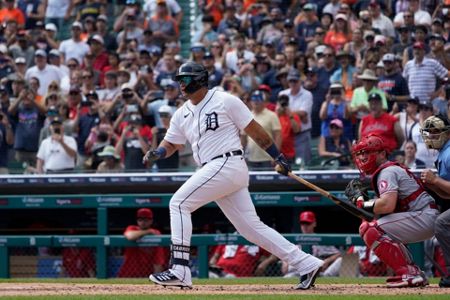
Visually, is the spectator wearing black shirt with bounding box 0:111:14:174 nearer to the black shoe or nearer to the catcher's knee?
the catcher's knee

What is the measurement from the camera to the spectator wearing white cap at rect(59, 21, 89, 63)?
57.8ft

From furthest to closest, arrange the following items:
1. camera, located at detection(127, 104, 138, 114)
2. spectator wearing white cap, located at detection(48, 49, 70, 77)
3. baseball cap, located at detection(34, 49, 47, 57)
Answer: spectator wearing white cap, located at detection(48, 49, 70, 77) → baseball cap, located at detection(34, 49, 47, 57) → camera, located at detection(127, 104, 138, 114)

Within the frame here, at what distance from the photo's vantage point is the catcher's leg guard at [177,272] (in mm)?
8320

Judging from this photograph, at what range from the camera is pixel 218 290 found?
8617 millimetres

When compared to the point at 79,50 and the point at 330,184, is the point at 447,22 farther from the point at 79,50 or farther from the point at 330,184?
the point at 79,50

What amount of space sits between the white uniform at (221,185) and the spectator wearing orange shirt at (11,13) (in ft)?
36.0

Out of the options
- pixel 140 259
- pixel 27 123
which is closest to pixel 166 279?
pixel 140 259

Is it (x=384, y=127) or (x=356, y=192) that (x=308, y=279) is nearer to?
(x=356, y=192)

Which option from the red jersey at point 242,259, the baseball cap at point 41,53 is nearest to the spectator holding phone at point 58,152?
the baseball cap at point 41,53

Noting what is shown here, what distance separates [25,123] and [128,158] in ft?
6.62

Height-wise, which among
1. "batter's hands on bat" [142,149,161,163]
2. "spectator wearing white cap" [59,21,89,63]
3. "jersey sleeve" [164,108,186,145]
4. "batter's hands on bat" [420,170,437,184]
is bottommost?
"batter's hands on bat" [420,170,437,184]

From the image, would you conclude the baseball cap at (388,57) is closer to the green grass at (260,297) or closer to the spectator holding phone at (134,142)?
the spectator holding phone at (134,142)

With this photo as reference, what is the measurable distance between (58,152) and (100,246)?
193 centimetres

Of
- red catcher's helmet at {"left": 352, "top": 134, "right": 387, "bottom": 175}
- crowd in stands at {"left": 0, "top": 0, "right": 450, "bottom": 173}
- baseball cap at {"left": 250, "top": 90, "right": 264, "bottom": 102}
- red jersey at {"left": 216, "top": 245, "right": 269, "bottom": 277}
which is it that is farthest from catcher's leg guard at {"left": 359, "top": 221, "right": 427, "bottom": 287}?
baseball cap at {"left": 250, "top": 90, "right": 264, "bottom": 102}
